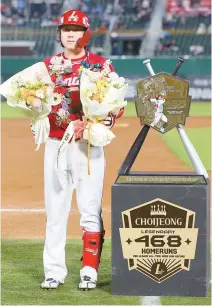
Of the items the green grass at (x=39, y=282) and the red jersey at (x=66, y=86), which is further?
the red jersey at (x=66, y=86)

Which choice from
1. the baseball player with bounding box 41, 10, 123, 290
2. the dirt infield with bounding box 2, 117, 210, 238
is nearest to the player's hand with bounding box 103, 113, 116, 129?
the baseball player with bounding box 41, 10, 123, 290

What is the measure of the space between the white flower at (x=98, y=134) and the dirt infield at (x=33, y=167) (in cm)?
296

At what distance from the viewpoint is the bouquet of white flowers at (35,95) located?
727 cm

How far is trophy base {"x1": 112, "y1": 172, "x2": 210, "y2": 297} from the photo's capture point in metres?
7.06

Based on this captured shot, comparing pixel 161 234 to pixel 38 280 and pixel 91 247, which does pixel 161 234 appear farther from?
pixel 38 280

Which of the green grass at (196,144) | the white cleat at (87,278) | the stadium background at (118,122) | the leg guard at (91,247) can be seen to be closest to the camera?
the white cleat at (87,278)

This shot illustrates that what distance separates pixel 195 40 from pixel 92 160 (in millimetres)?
26108

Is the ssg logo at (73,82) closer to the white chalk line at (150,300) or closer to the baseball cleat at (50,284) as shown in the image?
the baseball cleat at (50,284)

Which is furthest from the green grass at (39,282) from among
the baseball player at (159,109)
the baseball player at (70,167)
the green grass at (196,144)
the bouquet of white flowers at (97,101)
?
the green grass at (196,144)

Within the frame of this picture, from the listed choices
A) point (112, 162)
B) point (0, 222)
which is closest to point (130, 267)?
point (0, 222)

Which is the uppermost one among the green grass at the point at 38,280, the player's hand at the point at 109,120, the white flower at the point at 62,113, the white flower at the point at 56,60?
the white flower at the point at 56,60

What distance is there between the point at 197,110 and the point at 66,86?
775 inches

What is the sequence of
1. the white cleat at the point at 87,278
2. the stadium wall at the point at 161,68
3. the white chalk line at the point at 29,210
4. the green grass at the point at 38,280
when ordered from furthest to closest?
the stadium wall at the point at 161,68 → the white chalk line at the point at 29,210 → the white cleat at the point at 87,278 → the green grass at the point at 38,280

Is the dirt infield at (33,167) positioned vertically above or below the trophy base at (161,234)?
below
